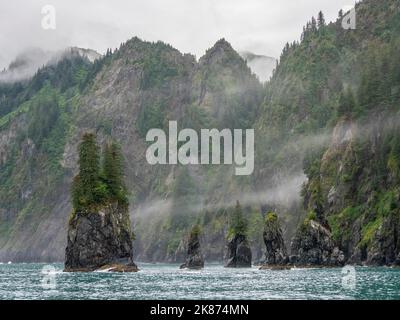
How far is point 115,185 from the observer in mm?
154375

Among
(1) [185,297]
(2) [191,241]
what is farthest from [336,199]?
(1) [185,297]

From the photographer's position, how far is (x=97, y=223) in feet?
484

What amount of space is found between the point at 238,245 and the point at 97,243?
53.4m

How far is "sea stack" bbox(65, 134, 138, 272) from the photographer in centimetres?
14625

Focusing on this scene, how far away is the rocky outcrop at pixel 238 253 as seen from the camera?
188 metres

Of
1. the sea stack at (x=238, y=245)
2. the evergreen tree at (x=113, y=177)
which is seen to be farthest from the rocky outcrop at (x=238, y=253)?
the evergreen tree at (x=113, y=177)

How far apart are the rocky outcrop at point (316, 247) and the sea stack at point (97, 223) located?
38667 millimetres

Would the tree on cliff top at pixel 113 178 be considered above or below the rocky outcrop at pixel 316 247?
above

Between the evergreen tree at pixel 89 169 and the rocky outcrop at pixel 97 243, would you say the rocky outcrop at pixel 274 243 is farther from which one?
the evergreen tree at pixel 89 169

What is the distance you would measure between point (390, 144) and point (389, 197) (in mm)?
20279

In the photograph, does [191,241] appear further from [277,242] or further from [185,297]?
[185,297]

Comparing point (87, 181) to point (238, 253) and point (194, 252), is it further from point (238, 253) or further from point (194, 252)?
point (238, 253)

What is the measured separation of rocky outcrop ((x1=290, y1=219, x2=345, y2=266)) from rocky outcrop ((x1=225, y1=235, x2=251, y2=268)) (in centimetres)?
2464
